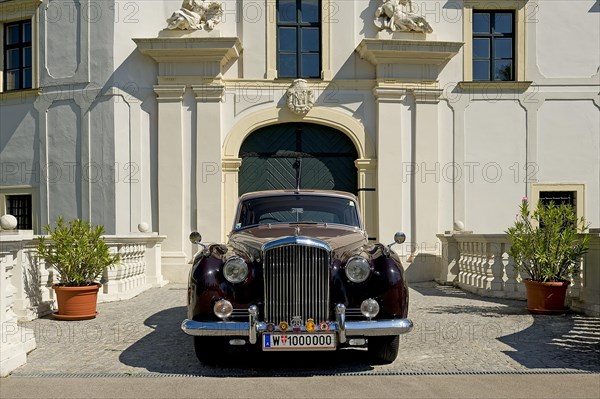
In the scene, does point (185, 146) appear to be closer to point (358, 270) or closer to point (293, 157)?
point (293, 157)

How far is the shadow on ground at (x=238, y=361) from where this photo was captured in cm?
653

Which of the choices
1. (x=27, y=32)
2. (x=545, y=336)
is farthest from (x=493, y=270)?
(x=27, y=32)

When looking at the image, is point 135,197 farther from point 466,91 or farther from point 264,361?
point 264,361

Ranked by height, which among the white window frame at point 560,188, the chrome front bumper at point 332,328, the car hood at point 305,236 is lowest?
the chrome front bumper at point 332,328

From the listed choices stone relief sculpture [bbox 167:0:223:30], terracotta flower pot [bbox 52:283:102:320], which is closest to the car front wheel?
terracotta flower pot [bbox 52:283:102:320]

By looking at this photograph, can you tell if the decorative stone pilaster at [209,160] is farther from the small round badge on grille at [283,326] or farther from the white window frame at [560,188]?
the small round badge on grille at [283,326]

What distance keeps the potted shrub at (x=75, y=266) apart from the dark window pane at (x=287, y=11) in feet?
27.4

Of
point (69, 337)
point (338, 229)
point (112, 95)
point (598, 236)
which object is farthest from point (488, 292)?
point (112, 95)

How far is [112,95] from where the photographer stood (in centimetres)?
1555

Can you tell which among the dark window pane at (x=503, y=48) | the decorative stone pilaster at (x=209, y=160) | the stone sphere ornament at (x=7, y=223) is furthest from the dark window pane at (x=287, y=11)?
the stone sphere ornament at (x=7, y=223)

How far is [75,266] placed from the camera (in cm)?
962

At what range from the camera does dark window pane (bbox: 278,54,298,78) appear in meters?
16.3

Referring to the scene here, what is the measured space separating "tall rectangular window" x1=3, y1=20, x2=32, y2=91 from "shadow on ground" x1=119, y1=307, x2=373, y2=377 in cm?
1117

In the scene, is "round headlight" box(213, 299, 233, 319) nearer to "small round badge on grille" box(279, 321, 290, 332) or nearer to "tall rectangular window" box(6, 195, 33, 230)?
"small round badge on grille" box(279, 321, 290, 332)
